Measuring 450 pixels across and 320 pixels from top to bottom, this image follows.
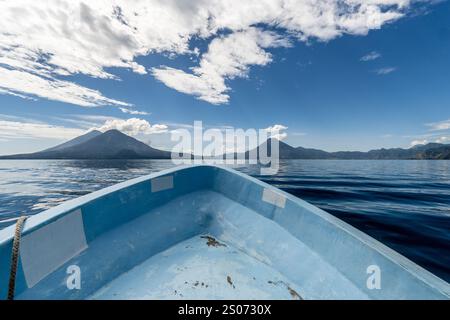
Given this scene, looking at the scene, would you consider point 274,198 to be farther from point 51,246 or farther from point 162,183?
point 51,246

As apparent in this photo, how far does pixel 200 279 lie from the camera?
6.23ft

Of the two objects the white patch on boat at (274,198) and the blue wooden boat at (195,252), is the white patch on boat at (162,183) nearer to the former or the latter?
the blue wooden boat at (195,252)

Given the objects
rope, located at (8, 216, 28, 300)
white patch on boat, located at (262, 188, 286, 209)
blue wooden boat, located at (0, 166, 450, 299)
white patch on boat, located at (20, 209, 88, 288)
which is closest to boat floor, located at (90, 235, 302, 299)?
blue wooden boat, located at (0, 166, 450, 299)

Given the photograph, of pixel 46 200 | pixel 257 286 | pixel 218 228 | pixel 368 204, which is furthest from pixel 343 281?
pixel 46 200

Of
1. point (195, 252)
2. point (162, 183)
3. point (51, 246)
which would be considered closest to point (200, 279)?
point (195, 252)

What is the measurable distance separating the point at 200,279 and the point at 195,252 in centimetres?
52

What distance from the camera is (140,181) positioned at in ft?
8.47

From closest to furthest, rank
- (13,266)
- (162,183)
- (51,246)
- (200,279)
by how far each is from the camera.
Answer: (13,266)
(51,246)
(200,279)
(162,183)

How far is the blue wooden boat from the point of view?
1.55 m

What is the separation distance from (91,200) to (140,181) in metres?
0.65

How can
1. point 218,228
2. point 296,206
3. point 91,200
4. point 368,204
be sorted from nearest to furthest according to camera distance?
point 91,200 → point 296,206 → point 218,228 → point 368,204

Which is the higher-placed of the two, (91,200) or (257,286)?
(91,200)

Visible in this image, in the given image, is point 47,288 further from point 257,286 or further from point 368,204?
point 368,204

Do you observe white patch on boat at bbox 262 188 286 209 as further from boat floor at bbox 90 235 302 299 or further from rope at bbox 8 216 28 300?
rope at bbox 8 216 28 300
